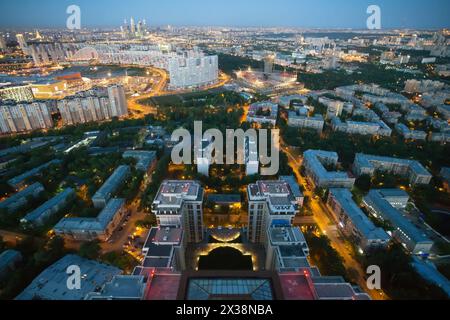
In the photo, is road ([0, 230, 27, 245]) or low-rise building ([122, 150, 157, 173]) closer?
road ([0, 230, 27, 245])

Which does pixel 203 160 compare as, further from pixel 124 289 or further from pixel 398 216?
pixel 398 216

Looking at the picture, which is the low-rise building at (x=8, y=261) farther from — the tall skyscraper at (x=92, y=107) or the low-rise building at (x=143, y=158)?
the tall skyscraper at (x=92, y=107)

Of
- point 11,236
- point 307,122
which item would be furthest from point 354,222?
point 11,236

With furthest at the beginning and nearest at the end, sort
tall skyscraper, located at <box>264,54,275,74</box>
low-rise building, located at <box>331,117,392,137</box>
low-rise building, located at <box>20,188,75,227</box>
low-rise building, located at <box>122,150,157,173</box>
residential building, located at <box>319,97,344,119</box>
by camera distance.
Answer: tall skyscraper, located at <box>264,54,275,74</box>
residential building, located at <box>319,97,344,119</box>
low-rise building, located at <box>331,117,392,137</box>
low-rise building, located at <box>122,150,157,173</box>
low-rise building, located at <box>20,188,75,227</box>

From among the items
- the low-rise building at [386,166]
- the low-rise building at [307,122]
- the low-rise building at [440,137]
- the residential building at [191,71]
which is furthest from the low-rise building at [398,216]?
the residential building at [191,71]

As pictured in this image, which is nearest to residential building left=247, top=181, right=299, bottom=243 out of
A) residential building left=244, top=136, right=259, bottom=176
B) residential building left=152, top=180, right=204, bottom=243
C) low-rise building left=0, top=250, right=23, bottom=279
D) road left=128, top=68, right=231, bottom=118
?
residential building left=152, top=180, right=204, bottom=243

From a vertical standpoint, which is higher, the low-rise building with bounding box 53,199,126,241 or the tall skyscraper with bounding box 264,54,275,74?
the tall skyscraper with bounding box 264,54,275,74

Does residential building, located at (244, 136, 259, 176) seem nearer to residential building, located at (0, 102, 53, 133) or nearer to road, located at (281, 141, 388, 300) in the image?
road, located at (281, 141, 388, 300)

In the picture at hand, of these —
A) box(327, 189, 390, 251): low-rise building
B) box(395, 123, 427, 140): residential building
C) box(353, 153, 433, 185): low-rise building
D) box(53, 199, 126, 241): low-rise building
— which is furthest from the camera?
box(395, 123, 427, 140): residential building

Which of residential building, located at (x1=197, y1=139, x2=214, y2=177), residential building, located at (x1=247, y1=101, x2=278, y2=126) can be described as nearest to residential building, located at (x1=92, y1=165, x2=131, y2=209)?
residential building, located at (x1=197, y1=139, x2=214, y2=177)

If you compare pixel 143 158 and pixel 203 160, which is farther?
pixel 143 158

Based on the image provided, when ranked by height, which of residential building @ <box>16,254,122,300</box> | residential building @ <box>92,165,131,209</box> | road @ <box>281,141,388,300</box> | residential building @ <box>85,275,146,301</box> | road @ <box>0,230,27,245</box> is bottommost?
road @ <box>281,141,388,300</box>
